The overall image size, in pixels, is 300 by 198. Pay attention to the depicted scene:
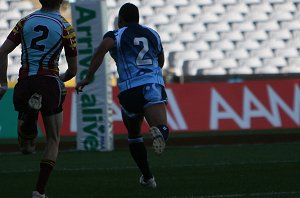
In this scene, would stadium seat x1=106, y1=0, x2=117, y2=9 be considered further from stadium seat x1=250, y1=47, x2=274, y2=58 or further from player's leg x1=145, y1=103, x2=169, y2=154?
player's leg x1=145, y1=103, x2=169, y2=154

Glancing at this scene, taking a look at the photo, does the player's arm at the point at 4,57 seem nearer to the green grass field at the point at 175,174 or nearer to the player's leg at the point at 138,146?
the green grass field at the point at 175,174

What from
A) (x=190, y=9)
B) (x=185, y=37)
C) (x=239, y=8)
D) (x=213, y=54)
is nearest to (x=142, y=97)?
(x=213, y=54)

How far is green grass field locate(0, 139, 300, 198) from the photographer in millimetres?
9359

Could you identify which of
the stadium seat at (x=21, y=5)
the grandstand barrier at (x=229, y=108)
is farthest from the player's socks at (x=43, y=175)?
the stadium seat at (x=21, y=5)

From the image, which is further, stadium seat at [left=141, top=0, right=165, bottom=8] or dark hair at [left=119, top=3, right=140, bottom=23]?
stadium seat at [left=141, top=0, right=165, bottom=8]

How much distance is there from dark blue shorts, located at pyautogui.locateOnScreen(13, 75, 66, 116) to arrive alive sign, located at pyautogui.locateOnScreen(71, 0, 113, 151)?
892cm

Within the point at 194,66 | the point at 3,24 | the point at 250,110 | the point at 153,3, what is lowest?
the point at 250,110

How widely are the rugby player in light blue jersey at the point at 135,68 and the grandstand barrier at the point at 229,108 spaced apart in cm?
1267

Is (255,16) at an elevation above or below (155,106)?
below

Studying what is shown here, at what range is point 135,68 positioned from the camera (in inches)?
380

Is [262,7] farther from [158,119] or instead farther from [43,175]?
[43,175]

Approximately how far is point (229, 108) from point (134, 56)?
13.2m

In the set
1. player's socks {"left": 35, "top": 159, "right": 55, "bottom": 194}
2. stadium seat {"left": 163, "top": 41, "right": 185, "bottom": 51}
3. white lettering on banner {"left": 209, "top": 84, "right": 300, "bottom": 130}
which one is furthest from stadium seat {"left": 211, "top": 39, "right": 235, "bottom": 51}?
player's socks {"left": 35, "top": 159, "right": 55, "bottom": 194}

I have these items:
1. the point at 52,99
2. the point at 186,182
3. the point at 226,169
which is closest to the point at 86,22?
the point at 226,169
